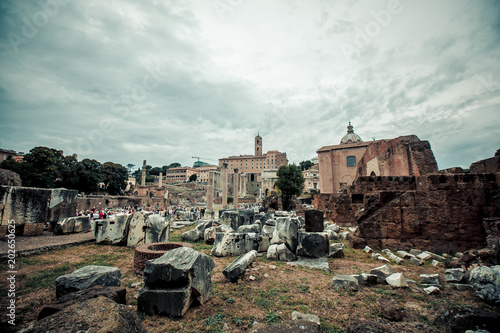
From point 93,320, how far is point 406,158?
41.6 feet

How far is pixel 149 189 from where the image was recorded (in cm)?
5706

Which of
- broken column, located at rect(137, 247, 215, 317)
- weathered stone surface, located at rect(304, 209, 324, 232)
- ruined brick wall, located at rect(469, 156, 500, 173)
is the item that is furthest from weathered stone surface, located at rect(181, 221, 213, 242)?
ruined brick wall, located at rect(469, 156, 500, 173)

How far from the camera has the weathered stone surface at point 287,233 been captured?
687cm

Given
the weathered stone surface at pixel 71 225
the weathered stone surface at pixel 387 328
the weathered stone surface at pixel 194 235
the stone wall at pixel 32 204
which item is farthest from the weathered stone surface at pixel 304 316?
the weathered stone surface at pixel 71 225

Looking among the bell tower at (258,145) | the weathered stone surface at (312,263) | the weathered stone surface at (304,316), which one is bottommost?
the weathered stone surface at (312,263)

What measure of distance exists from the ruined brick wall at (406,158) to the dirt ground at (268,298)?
18.7 ft

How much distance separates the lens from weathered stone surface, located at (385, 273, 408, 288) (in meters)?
4.21

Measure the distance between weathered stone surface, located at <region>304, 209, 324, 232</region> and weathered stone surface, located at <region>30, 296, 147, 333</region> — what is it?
588 cm

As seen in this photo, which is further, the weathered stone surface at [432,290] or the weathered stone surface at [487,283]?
the weathered stone surface at [432,290]

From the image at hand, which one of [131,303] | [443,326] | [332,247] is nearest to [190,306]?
[131,303]

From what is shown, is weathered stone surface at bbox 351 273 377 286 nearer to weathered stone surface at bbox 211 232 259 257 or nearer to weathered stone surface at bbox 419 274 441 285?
weathered stone surface at bbox 419 274 441 285

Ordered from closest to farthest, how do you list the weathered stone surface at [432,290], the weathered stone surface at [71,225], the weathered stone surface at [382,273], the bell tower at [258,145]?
the weathered stone surface at [432,290], the weathered stone surface at [382,273], the weathered stone surface at [71,225], the bell tower at [258,145]

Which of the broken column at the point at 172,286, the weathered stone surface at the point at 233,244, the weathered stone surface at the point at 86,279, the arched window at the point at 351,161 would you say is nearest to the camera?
the broken column at the point at 172,286

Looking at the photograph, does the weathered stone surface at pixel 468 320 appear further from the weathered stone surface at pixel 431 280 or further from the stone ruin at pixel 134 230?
the stone ruin at pixel 134 230
